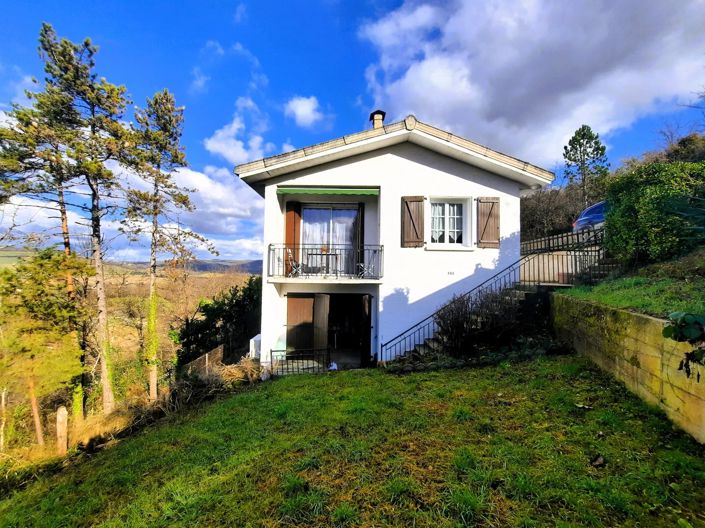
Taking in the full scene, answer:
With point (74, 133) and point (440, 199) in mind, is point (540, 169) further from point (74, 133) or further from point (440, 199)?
point (74, 133)

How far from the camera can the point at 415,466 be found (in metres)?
3.79

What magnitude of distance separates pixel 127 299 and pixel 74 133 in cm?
779

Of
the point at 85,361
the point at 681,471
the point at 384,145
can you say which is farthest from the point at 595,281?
the point at 85,361

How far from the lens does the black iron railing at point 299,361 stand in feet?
34.0

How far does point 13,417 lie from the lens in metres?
9.69

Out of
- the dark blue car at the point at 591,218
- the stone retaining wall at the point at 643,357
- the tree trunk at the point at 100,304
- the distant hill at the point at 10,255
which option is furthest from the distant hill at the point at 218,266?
the dark blue car at the point at 591,218

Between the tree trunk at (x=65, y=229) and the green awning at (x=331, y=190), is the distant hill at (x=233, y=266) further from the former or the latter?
the green awning at (x=331, y=190)

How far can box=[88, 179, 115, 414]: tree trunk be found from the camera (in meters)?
11.0

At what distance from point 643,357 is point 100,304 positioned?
14.3 meters

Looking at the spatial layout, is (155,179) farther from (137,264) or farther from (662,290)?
(662,290)

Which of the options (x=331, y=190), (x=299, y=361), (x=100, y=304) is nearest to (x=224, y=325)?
(x=100, y=304)

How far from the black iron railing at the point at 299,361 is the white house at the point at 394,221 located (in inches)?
1.9

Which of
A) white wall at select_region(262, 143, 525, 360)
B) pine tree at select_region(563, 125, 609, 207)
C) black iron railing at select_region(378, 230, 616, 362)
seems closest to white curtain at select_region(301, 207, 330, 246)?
white wall at select_region(262, 143, 525, 360)

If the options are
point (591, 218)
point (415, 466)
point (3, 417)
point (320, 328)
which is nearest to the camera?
point (415, 466)
